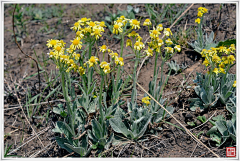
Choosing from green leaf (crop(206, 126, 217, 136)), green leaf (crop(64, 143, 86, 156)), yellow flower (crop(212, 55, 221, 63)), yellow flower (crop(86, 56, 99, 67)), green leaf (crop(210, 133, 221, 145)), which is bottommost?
green leaf (crop(64, 143, 86, 156))

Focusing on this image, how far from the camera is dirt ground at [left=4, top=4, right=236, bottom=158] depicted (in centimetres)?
279

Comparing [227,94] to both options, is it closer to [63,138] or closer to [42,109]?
[63,138]

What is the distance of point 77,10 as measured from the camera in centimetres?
530

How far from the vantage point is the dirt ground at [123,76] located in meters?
2.79

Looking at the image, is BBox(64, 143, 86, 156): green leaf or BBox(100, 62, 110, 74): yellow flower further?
BBox(64, 143, 86, 156): green leaf

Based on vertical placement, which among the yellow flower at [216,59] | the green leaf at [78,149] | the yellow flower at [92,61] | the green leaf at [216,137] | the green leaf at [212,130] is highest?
the yellow flower at [92,61]

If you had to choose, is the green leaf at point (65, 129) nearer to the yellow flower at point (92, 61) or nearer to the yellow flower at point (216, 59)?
the yellow flower at point (92, 61)

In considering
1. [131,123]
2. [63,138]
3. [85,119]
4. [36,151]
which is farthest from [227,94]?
[36,151]

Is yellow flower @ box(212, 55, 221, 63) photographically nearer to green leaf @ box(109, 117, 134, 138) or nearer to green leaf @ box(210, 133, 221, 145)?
green leaf @ box(210, 133, 221, 145)

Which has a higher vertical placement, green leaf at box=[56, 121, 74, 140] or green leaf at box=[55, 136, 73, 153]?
green leaf at box=[56, 121, 74, 140]

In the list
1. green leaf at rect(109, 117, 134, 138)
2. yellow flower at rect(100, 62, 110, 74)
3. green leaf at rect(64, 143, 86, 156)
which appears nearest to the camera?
yellow flower at rect(100, 62, 110, 74)

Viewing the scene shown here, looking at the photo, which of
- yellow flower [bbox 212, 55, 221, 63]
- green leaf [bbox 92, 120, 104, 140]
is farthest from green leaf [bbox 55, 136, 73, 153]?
yellow flower [bbox 212, 55, 221, 63]

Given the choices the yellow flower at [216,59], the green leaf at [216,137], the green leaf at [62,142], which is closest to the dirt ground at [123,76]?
the green leaf at [216,137]

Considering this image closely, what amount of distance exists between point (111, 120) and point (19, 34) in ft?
10.8
